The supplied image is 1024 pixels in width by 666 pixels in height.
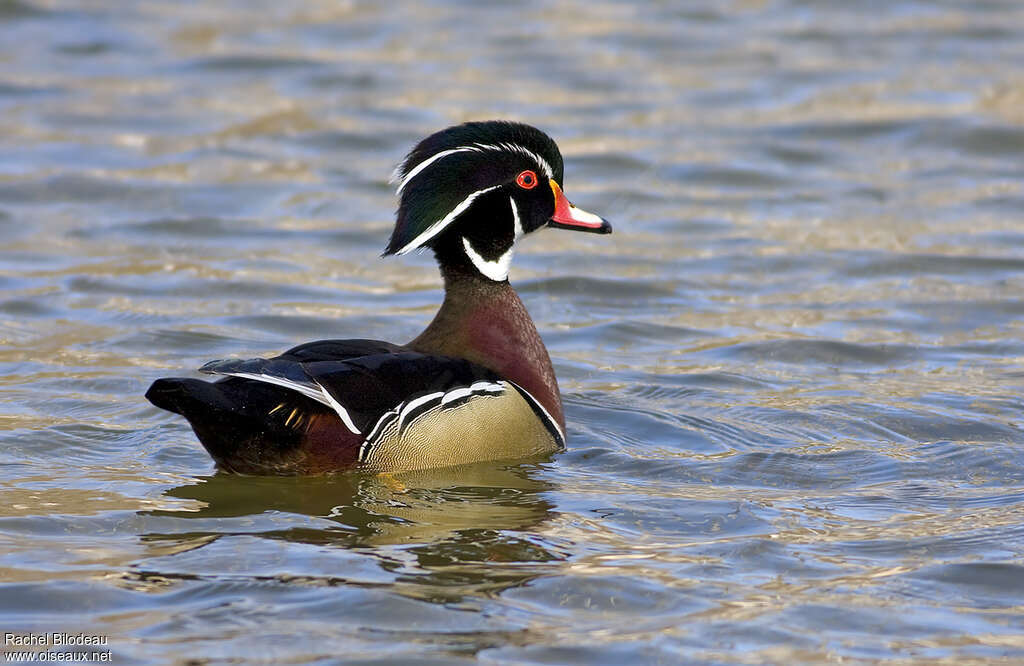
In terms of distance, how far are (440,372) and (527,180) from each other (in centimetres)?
111

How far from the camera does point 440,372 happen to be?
6.99m

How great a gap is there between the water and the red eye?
120 cm

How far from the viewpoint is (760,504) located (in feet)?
22.2

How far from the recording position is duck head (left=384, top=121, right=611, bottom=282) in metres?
7.29

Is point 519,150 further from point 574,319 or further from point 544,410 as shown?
point 574,319

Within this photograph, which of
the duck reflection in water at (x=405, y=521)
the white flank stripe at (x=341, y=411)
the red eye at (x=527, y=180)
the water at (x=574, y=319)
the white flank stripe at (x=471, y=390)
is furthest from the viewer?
the red eye at (x=527, y=180)

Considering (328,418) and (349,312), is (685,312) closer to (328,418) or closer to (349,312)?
(349,312)

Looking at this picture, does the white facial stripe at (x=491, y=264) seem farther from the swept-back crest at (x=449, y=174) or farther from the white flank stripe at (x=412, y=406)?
the white flank stripe at (x=412, y=406)

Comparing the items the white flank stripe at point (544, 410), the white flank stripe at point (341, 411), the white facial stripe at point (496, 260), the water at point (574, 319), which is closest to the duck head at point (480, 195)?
the white facial stripe at point (496, 260)

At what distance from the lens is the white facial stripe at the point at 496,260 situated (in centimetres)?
759

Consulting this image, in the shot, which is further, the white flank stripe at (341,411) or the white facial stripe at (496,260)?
the white facial stripe at (496,260)

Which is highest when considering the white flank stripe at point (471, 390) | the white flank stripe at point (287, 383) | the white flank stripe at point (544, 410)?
the white flank stripe at point (287, 383)

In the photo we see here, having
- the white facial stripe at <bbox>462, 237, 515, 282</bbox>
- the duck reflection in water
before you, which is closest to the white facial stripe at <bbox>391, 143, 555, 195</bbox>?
the white facial stripe at <bbox>462, 237, 515, 282</bbox>

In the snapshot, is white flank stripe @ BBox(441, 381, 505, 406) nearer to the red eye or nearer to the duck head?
the duck head
